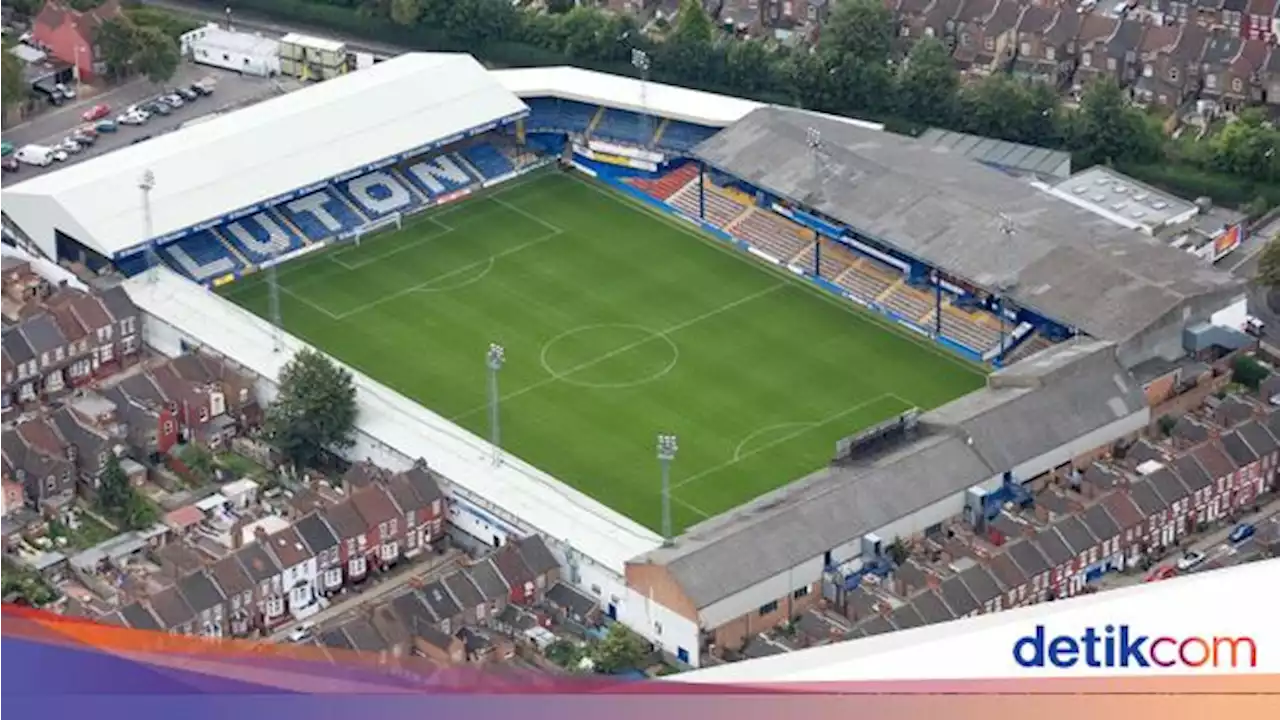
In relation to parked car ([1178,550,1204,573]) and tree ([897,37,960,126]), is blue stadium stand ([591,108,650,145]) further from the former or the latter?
parked car ([1178,550,1204,573])

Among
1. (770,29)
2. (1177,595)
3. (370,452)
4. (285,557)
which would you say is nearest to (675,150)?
(770,29)

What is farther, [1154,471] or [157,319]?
[157,319]

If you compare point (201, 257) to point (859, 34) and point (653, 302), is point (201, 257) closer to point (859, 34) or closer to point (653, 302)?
point (653, 302)

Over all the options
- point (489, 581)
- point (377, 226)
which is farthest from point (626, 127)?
point (489, 581)

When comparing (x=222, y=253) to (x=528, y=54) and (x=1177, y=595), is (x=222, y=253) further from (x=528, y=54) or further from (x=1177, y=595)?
(x=1177, y=595)

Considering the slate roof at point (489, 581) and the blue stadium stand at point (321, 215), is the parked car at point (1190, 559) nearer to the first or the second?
the slate roof at point (489, 581)

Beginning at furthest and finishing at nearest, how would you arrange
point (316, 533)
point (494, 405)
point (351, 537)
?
point (494, 405) → point (351, 537) → point (316, 533)
